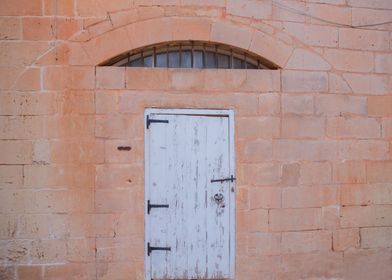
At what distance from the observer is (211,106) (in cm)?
543

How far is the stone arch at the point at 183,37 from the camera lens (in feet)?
17.4

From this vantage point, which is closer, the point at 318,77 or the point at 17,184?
the point at 17,184

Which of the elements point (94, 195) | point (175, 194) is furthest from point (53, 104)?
point (175, 194)

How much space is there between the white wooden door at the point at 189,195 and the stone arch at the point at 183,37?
0.75m

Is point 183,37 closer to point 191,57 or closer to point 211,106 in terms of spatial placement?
point 191,57

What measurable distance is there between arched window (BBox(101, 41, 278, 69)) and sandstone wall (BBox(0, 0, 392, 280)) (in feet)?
0.40

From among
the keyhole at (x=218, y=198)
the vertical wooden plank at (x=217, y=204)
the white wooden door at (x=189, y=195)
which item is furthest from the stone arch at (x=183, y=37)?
A: the keyhole at (x=218, y=198)

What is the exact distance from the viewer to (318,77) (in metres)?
5.66

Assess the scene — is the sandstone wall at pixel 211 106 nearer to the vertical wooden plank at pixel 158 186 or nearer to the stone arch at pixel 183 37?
the stone arch at pixel 183 37

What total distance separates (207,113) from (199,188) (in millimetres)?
801

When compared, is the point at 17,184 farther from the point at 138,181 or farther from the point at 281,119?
the point at 281,119

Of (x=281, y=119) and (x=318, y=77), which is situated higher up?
(x=318, y=77)

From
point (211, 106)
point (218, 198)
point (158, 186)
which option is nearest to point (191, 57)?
point (211, 106)

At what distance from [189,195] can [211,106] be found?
97 centimetres
